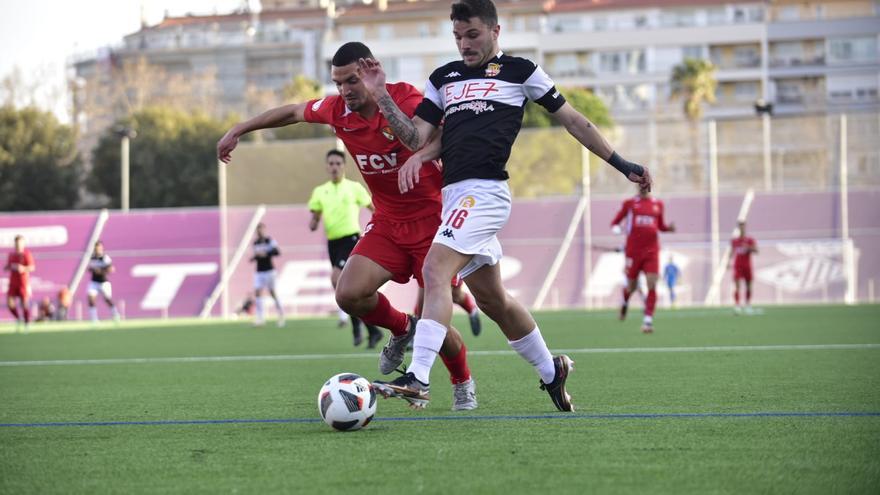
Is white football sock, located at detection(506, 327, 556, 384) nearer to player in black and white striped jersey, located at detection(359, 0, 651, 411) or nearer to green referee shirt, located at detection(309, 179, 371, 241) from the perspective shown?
player in black and white striped jersey, located at detection(359, 0, 651, 411)

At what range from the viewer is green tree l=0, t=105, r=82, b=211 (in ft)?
193

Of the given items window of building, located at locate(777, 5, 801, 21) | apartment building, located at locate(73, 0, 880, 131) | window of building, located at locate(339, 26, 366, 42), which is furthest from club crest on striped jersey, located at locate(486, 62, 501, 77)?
window of building, located at locate(777, 5, 801, 21)

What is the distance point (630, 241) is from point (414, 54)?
66.5 meters

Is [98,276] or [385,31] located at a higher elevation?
[385,31]

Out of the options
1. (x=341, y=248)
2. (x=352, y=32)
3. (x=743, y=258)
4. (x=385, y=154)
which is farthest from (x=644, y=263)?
(x=352, y=32)

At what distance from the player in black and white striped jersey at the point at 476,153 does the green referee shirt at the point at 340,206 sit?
8692mm

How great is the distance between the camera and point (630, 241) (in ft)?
60.5

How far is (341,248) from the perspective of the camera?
51.6 ft

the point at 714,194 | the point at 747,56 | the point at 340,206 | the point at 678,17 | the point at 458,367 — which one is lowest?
the point at 458,367

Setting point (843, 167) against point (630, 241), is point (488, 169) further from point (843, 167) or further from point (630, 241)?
point (843, 167)

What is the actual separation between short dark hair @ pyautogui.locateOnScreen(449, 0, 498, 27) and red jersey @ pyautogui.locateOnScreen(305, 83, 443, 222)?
715mm

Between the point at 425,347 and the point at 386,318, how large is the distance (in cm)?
123

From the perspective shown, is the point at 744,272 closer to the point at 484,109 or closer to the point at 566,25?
the point at 484,109

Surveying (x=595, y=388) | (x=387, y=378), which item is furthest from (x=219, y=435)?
(x=387, y=378)
